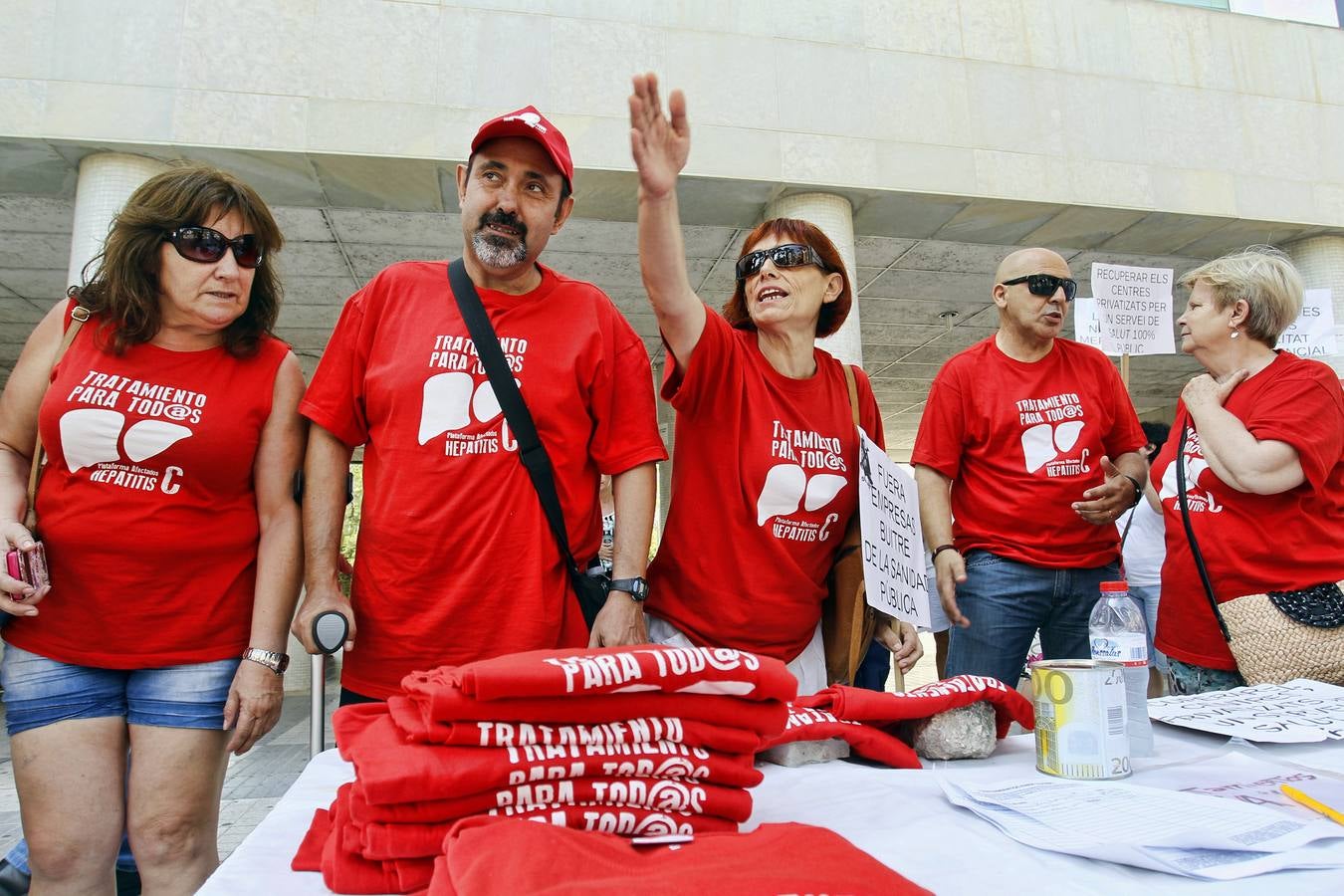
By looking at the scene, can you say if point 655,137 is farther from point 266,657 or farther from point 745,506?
point 266,657

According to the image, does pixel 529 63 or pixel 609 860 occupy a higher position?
pixel 529 63

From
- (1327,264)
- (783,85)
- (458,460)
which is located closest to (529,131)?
(458,460)

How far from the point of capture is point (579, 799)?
0.88 m

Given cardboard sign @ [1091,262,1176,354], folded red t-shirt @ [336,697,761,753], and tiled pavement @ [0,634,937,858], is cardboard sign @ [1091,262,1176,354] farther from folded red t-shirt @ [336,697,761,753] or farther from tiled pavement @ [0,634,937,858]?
tiled pavement @ [0,634,937,858]

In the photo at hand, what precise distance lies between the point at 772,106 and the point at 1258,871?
5475mm

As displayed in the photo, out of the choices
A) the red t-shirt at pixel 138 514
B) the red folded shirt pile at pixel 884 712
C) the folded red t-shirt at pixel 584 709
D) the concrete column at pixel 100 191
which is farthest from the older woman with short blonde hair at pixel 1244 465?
the concrete column at pixel 100 191

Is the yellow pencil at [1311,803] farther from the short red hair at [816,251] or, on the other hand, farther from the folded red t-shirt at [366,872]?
the short red hair at [816,251]

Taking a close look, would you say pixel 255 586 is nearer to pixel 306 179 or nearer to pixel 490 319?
pixel 490 319

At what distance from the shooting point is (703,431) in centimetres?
208

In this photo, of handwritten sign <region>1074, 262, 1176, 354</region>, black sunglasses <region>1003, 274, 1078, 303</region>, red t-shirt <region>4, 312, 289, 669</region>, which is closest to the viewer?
red t-shirt <region>4, 312, 289, 669</region>

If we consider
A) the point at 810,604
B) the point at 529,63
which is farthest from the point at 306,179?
the point at 810,604

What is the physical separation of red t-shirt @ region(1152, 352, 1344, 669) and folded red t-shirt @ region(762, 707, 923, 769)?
1465mm

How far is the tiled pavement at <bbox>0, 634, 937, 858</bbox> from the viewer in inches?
146

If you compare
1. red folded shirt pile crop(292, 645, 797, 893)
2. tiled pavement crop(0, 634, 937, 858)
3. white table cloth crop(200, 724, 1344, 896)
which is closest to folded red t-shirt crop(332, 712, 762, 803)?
red folded shirt pile crop(292, 645, 797, 893)
